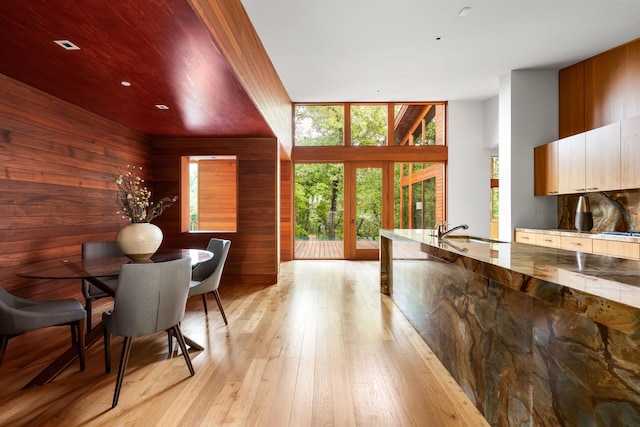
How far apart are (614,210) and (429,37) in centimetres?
336

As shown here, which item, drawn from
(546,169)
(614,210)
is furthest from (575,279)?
(546,169)

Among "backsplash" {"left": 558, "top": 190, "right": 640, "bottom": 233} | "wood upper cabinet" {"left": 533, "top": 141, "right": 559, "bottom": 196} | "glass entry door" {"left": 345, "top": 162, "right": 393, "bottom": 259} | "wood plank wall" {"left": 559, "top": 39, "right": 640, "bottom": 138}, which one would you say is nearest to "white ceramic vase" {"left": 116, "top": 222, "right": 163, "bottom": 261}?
"glass entry door" {"left": 345, "top": 162, "right": 393, "bottom": 259}

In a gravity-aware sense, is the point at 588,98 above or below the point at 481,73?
below

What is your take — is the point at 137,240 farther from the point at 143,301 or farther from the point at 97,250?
the point at 97,250

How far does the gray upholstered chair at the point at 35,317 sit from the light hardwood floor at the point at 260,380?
36cm

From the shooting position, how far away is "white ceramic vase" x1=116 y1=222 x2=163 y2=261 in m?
2.68

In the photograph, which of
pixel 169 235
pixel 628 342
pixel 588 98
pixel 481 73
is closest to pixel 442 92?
pixel 481 73

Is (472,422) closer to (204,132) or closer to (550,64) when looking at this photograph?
(204,132)

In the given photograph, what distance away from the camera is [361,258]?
24.0ft

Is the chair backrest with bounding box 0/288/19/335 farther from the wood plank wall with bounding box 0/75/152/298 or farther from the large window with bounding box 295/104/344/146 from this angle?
the large window with bounding box 295/104/344/146

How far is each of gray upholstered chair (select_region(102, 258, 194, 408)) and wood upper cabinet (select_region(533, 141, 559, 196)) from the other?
5206 millimetres

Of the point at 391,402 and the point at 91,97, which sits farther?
the point at 91,97

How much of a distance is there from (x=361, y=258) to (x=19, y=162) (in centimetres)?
589

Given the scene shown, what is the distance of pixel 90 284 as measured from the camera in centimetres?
321
